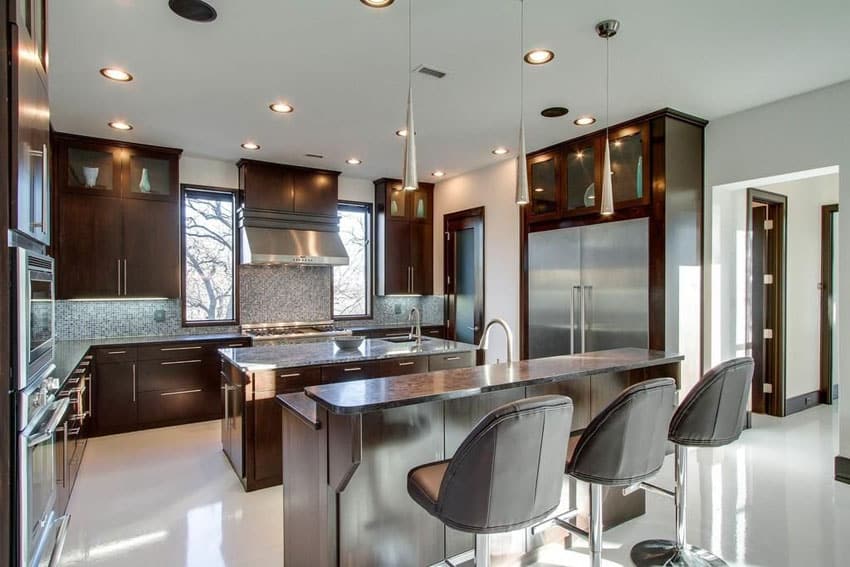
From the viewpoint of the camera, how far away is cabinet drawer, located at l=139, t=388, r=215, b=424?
474cm

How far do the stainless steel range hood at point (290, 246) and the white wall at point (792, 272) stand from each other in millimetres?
4028

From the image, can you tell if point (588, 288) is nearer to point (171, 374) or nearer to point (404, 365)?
point (404, 365)

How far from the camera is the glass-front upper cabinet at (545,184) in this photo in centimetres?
496

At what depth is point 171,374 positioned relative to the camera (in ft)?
15.8

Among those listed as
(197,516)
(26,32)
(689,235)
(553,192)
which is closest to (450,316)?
(553,192)

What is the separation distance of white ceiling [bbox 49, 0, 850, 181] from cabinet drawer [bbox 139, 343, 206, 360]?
210 centimetres

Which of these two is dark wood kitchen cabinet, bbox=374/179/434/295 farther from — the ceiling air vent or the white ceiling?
the ceiling air vent

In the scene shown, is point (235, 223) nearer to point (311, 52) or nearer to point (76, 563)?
point (311, 52)

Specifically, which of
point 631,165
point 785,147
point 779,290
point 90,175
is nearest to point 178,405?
point 90,175

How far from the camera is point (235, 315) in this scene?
5.64m

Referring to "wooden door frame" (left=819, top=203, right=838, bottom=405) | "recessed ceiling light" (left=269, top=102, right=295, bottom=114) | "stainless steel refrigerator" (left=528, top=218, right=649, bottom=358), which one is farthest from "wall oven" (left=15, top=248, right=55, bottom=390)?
"wooden door frame" (left=819, top=203, right=838, bottom=405)

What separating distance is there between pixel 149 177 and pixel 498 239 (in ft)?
12.9

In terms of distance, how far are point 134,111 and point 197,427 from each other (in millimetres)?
3063

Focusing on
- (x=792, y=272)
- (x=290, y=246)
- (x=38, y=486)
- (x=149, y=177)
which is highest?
(x=149, y=177)
